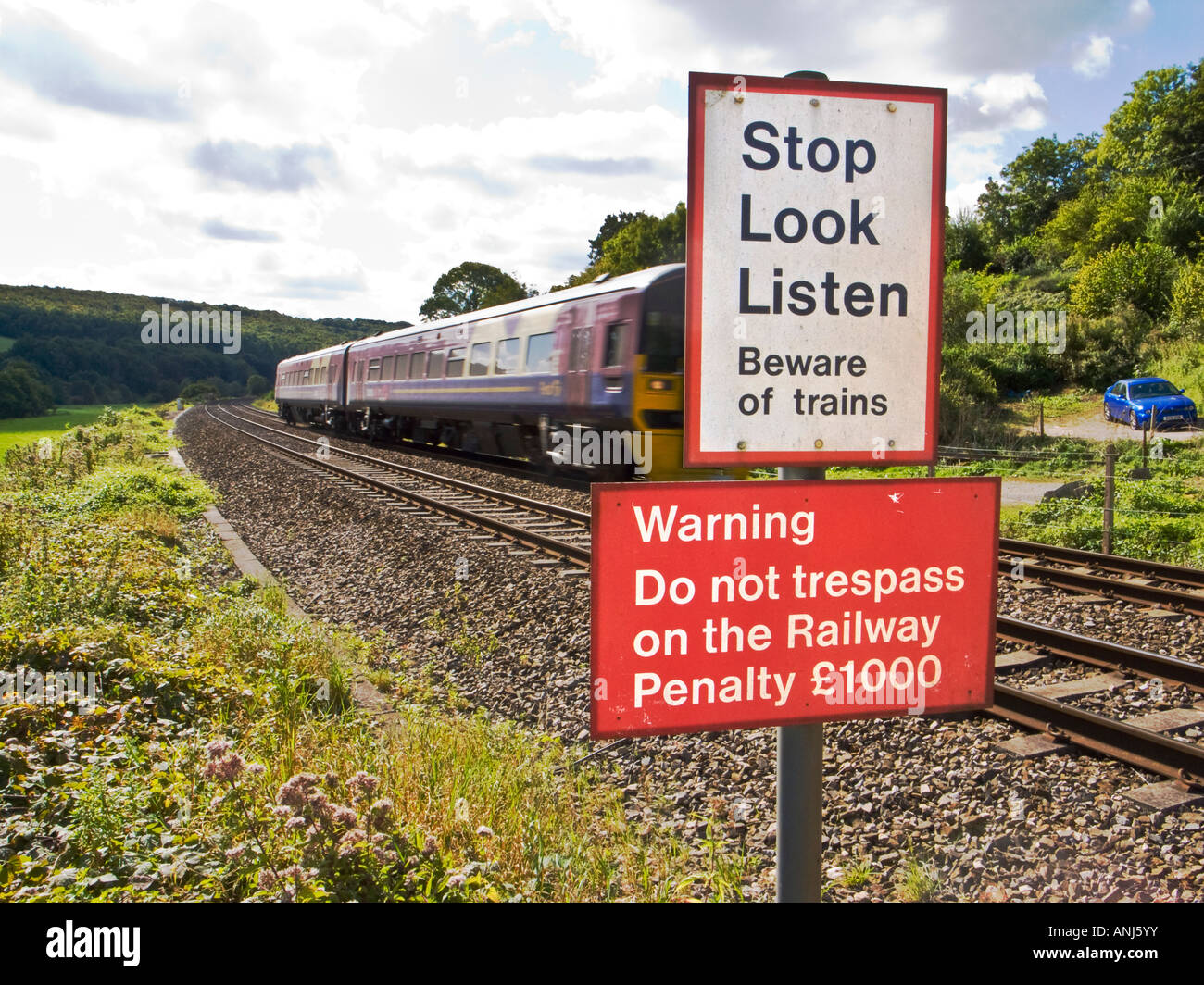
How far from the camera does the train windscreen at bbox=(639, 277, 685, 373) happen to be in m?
12.2

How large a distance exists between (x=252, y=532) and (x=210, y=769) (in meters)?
9.03

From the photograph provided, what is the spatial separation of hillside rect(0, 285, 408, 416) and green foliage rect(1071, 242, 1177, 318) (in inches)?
2497

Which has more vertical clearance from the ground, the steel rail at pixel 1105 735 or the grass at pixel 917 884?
the steel rail at pixel 1105 735

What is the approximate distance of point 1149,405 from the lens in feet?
68.9

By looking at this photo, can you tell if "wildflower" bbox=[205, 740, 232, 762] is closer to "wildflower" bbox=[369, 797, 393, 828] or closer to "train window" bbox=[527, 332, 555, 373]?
"wildflower" bbox=[369, 797, 393, 828]

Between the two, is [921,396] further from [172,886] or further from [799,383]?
[172,886]

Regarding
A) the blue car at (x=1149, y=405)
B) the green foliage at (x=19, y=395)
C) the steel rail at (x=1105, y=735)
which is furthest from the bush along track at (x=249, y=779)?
the green foliage at (x=19, y=395)

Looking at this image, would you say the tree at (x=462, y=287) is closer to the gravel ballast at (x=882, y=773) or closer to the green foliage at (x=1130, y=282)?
the green foliage at (x=1130, y=282)

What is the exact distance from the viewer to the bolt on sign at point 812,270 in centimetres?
150

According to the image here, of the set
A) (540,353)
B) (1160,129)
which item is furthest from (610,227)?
(540,353)

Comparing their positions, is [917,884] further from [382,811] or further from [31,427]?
[31,427]

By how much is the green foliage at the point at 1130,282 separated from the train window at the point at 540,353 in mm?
25930
